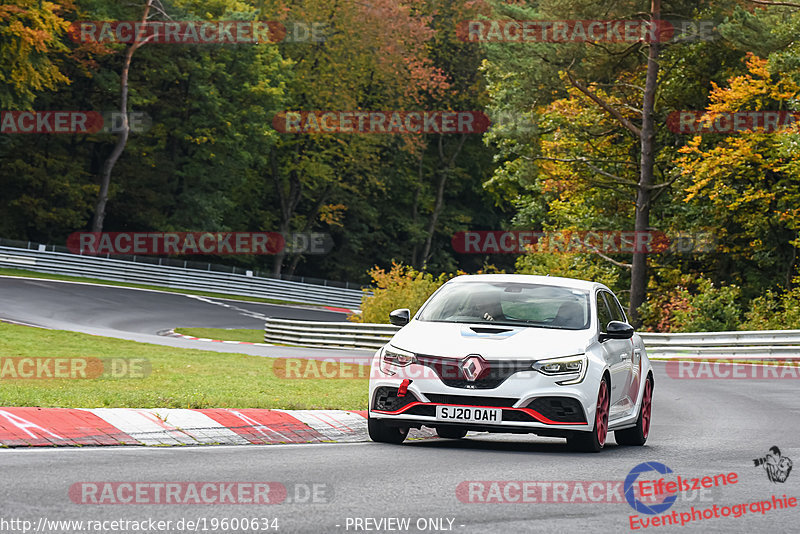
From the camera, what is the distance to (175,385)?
643 inches

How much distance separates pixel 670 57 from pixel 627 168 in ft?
15.3

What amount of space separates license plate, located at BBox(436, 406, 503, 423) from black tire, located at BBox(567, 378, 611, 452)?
76 centimetres

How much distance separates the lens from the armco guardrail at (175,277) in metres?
53.8

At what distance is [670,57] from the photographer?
4250 cm

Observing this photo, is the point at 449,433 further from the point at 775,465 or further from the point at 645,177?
the point at 645,177

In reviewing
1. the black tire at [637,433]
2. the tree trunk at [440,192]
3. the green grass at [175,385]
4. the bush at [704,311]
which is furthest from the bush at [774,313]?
the tree trunk at [440,192]

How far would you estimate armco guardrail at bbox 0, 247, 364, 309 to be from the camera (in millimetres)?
53812

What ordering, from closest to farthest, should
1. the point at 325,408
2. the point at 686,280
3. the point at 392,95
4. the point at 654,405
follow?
the point at 325,408
the point at 654,405
the point at 686,280
the point at 392,95

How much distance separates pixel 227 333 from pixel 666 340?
14.9 metres

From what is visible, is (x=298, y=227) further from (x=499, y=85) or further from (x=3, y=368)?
(x=3, y=368)

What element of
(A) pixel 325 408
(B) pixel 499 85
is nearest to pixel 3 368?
(A) pixel 325 408
